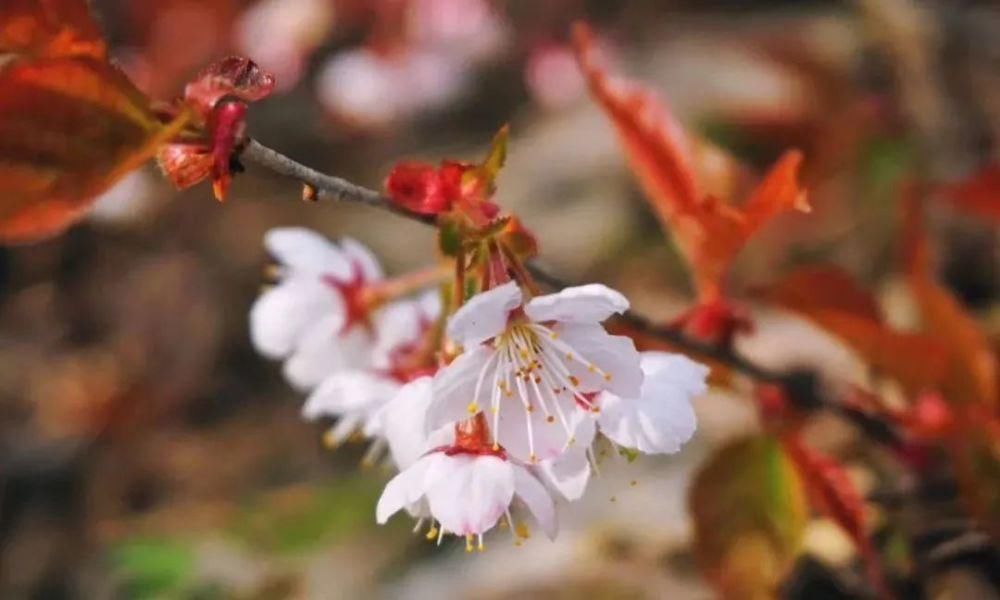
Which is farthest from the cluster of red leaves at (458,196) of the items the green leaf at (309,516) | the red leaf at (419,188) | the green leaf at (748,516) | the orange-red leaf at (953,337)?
the green leaf at (309,516)

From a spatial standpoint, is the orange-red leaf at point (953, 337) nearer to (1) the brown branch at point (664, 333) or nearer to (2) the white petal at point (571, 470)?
(1) the brown branch at point (664, 333)

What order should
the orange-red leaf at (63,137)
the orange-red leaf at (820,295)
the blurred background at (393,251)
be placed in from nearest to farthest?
the orange-red leaf at (63,137) < the orange-red leaf at (820,295) < the blurred background at (393,251)

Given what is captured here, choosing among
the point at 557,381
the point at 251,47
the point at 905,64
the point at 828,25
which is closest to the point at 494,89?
the point at 251,47

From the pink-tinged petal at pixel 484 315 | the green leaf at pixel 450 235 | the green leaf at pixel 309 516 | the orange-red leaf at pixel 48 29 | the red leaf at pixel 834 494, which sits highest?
the green leaf at pixel 309 516

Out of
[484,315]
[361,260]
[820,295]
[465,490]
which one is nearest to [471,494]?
[465,490]

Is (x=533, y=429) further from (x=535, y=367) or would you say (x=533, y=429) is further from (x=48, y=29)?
(x=48, y=29)

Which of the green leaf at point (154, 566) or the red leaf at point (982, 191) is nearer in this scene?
the red leaf at point (982, 191)
